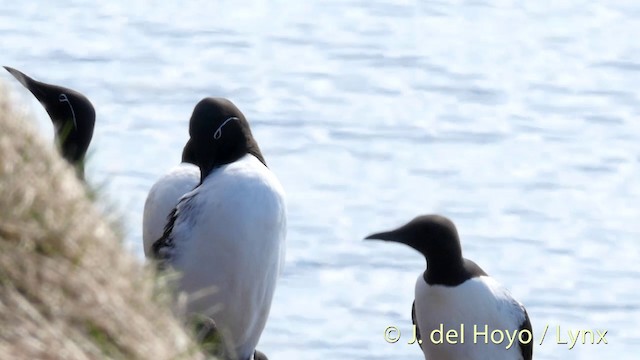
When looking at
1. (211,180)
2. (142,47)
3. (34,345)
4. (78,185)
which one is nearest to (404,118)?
(142,47)

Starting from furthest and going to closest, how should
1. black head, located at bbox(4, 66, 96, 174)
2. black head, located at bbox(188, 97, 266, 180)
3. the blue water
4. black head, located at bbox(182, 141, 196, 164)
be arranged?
the blue water, black head, located at bbox(182, 141, 196, 164), black head, located at bbox(4, 66, 96, 174), black head, located at bbox(188, 97, 266, 180)

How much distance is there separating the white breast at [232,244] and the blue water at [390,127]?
2.87 ft

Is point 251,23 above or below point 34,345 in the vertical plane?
below

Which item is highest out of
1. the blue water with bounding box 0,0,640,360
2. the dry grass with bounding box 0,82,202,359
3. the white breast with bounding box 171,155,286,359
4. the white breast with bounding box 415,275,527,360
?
the dry grass with bounding box 0,82,202,359

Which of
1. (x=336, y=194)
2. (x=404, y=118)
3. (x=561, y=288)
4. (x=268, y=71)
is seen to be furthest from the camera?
(x=268, y=71)

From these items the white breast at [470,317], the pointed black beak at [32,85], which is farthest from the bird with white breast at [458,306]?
the pointed black beak at [32,85]

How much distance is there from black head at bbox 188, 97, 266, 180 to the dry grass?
2.50 metres

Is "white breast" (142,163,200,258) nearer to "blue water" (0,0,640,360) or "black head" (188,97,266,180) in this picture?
"blue water" (0,0,640,360)

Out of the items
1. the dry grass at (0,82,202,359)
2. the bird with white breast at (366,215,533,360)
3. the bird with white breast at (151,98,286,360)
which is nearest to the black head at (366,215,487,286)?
the bird with white breast at (366,215,533,360)

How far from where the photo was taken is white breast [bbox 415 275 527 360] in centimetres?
957

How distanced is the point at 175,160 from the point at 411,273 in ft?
8.44

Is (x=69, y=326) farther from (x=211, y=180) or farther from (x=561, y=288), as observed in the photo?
(x=561, y=288)

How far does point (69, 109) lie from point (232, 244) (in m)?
1.62

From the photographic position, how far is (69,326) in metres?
5.47
